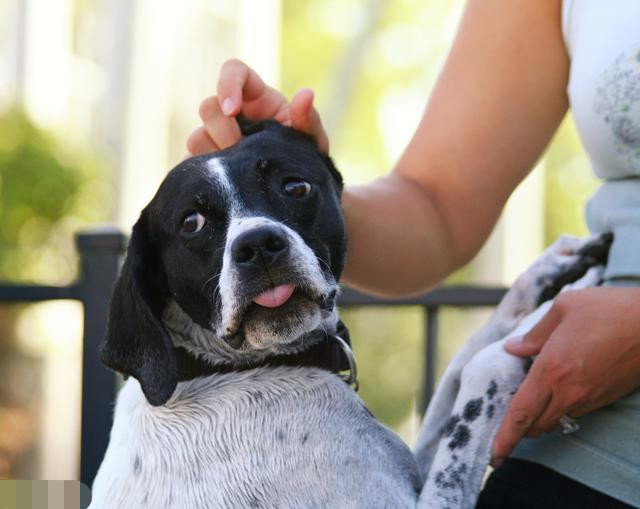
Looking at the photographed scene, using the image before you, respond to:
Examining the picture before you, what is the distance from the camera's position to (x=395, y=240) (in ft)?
8.11

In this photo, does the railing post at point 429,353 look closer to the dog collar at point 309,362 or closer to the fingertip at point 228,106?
the dog collar at point 309,362

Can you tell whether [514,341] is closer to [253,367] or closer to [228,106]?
[253,367]

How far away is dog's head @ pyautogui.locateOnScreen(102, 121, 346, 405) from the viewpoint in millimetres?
2127

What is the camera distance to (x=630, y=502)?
1.92 metres

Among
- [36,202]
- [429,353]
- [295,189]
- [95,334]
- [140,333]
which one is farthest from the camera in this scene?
[36,202]

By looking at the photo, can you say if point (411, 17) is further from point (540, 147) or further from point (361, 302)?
point (540, 147)

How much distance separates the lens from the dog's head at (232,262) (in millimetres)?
2127

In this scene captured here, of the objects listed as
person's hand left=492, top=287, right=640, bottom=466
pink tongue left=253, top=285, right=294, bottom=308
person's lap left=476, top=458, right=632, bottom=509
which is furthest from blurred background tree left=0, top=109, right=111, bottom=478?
person's hand left=492, top=287, right=640, bottom=466

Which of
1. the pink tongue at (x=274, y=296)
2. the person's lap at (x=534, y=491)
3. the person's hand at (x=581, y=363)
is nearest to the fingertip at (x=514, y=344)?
the person's hand at (x=581, y=363)

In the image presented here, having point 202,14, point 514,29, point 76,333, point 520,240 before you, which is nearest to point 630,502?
point 514,29

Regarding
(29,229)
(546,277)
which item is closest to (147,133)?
(29,229)

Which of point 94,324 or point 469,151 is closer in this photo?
point 469,151

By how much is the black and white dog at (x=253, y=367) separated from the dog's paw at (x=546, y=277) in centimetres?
4

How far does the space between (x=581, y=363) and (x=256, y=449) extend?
0.66 m
